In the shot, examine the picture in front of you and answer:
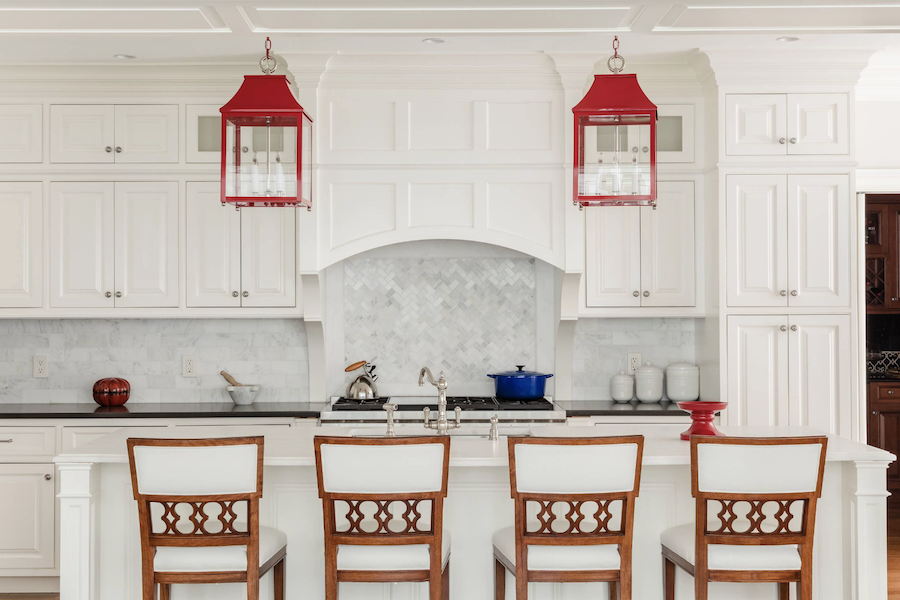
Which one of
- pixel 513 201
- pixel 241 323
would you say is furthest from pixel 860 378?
pixel 241 323

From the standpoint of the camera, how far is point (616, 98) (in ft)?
10.1

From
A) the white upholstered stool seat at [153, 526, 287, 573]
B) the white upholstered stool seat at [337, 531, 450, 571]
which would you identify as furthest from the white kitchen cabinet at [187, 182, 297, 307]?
the white upholstered stool seat at [337, 531, 450, 571]

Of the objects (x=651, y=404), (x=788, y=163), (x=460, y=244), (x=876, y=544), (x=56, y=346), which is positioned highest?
(x=788, y=163)

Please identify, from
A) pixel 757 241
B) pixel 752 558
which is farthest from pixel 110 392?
pixel 757 241

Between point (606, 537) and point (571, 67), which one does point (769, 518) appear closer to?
point (606, 537)

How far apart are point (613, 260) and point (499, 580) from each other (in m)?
2.20

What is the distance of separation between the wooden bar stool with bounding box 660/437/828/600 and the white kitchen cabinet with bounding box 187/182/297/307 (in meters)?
2.62

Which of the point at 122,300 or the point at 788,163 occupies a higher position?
the point at 788,163

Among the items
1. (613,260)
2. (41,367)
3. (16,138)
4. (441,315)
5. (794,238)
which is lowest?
(41,367)

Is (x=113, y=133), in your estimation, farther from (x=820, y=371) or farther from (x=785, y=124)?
(x=820, y=371)

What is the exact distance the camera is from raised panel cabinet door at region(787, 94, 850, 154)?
165 inches

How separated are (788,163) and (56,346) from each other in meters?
4.31

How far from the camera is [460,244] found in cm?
472

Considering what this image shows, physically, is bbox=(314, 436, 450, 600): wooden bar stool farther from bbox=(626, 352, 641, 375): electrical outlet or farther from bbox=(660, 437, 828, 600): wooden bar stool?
bbox=(626, 352, 641, 375): electrical outlet
